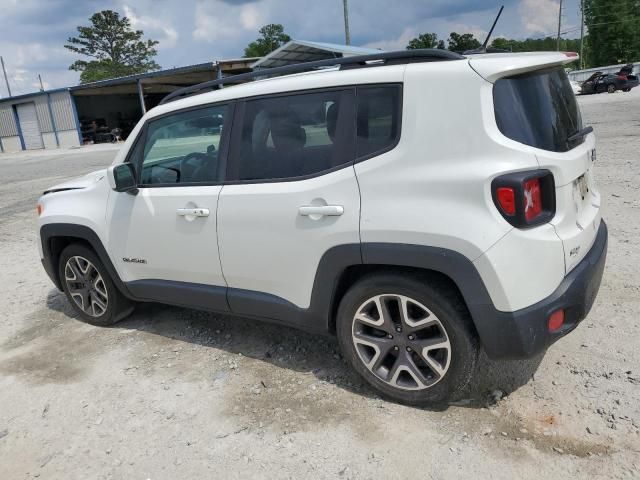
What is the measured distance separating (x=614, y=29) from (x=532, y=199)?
251 feet

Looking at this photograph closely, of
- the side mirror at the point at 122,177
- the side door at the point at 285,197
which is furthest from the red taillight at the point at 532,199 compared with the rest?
the side mirror at the point at 122,177

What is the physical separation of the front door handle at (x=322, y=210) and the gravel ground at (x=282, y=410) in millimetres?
1111

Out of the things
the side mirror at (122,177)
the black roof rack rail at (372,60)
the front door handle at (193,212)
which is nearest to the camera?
the black roof rack rail at (372,60)

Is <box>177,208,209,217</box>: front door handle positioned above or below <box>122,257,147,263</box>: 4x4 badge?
above

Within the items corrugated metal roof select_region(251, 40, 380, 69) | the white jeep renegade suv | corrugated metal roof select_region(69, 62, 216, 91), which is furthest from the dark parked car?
the white jeep renegade suv

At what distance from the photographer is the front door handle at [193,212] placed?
334 cm

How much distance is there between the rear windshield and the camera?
8.07ft

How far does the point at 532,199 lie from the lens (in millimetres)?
2410

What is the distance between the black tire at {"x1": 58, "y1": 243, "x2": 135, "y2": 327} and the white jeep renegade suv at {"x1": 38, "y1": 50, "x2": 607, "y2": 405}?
701mm

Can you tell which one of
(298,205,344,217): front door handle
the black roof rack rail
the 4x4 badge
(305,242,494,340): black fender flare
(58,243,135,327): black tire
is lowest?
(58,243,135,327): black tire

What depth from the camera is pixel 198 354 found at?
3.79m

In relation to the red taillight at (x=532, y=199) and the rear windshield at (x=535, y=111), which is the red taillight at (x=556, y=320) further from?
the rear windshield at (x=535, y=111)

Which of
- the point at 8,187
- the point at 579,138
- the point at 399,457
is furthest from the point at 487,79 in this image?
the point at 8,187

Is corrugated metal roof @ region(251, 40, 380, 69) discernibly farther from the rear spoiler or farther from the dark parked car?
the rear spoiler
